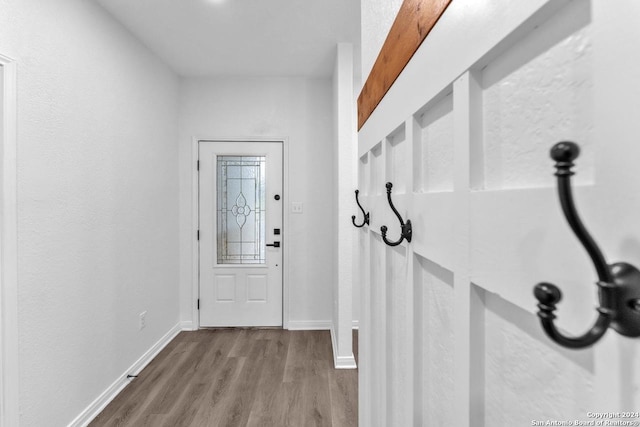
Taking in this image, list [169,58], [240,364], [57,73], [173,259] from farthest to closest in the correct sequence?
[173,259] < [169,58] < [240,364] < [57,73]

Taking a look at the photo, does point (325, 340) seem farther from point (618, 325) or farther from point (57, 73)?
point (618, 325)

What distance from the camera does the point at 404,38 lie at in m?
0.59

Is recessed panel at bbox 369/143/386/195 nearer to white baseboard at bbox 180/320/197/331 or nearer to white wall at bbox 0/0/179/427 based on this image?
white wall at bbox 0/0/179/427

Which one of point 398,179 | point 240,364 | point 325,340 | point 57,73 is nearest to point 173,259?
point 240,364

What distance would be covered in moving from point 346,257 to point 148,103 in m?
2.09

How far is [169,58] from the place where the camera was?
321 cm

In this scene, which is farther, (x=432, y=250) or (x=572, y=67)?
(x=432, y=250)

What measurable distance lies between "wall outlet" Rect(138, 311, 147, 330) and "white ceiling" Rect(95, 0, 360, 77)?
2.21 m

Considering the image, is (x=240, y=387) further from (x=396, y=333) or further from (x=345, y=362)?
(x=396, y=333)

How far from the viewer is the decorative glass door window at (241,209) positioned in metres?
3.67

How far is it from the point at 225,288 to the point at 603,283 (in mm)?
3794

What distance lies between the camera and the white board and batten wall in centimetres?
19

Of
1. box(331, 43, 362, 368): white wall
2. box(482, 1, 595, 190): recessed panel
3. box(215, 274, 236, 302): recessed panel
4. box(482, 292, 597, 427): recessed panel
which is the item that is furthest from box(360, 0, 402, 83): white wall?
box(215, 274, 236, 302): recessed panel

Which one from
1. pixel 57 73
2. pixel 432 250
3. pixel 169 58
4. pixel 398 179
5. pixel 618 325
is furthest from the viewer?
pixel 169 58
